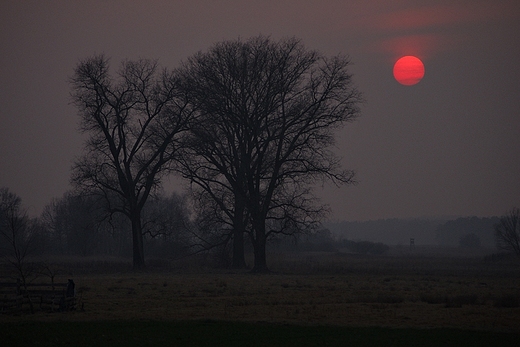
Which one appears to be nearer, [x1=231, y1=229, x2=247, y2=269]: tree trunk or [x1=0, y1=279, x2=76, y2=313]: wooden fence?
[x1=0, y1=279, x2=76, y2=313]: wooden fence

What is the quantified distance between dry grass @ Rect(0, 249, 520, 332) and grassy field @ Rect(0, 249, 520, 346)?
0.04 meters

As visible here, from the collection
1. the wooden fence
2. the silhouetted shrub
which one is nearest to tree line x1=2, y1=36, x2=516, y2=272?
the wooden fence

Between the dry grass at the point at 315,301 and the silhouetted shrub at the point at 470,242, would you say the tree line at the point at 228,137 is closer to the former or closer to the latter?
the dry grass at the point at 315,301

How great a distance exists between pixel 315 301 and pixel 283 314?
4.17 meters

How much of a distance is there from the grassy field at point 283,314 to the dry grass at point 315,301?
42mm

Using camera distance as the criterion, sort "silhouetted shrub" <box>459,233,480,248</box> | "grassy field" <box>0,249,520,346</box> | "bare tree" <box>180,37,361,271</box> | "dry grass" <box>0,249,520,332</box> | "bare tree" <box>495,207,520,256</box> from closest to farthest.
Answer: "grassy field" <box>0,249,520,346</box>, "dry grass" <box>0,249,520,332</box>, "bare tree" <box>180,37,361,271</box>, "bare tree" <box>495,207,520,256</box>, "silhouetted shrub" <box>459,233,480,248</box>

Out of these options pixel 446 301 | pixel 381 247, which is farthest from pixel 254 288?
pixel 381 247

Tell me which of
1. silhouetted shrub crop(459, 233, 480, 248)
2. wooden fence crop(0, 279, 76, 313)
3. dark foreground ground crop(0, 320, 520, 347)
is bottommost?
dark foreground ground crop(0, 320, 520, 347)

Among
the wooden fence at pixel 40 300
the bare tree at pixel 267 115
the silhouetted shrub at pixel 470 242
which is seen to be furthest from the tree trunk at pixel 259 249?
the silhouetted shrub at pixel 470 242

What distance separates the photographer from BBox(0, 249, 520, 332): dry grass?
22516 mm

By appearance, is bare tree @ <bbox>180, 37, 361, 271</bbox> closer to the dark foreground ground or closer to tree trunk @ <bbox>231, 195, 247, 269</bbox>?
tree trunk @ <bbox>231, 195, 247, 269</bbox>

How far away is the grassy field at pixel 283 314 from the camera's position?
62.0ft

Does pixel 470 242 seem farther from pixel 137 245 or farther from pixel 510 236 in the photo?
pixel 137 245

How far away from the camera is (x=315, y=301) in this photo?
27.3 metres
